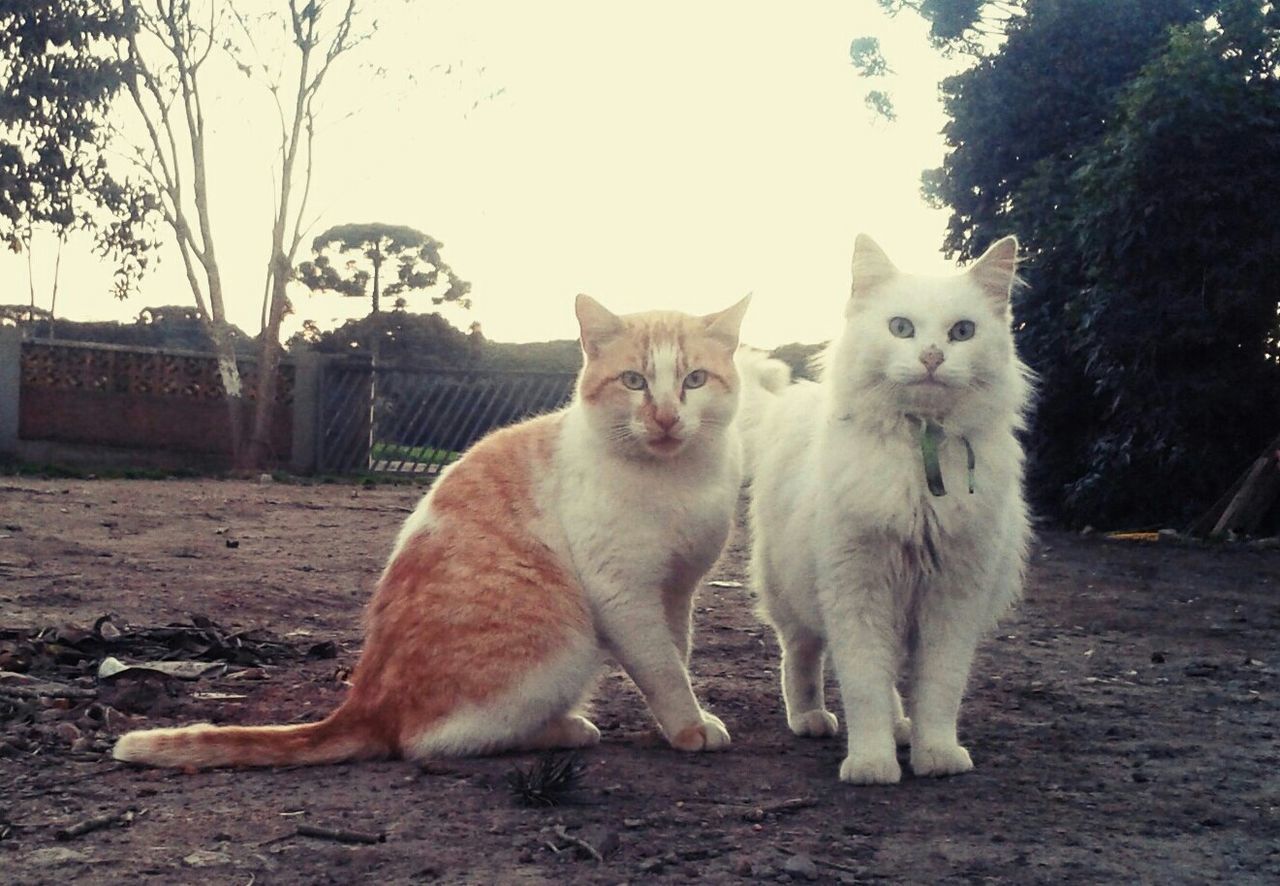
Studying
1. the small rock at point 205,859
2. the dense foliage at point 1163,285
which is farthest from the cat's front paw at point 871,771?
the dense foliage at point 1163,285

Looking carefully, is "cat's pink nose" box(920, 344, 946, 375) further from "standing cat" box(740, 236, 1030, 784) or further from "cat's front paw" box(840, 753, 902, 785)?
"cat's front paw" box(840, 753, 902, 785)

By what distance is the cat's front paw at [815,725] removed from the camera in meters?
3.39

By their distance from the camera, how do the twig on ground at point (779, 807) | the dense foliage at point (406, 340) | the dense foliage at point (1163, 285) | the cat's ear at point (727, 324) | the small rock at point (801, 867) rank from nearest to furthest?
the small rock at point (801, 867), the twig on ground at point (779, 807), the cat's ear at point (727, 324), the dense foliage at point (1163, 285), the dense foliage at point (406, 340)

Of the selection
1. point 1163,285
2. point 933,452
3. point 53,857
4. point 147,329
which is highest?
point 147,329

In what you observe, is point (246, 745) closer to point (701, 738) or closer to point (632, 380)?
point (701, 738)

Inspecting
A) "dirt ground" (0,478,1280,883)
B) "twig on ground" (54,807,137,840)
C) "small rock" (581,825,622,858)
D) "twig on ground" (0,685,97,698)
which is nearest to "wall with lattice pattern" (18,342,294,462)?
"dirt ground" (0,478,1280,883)

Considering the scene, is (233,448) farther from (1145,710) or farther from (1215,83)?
(1145,710)

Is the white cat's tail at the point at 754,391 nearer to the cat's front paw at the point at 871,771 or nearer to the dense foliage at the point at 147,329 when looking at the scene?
the cat's front paw at the point at 871,771

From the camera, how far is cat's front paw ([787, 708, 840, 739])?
339 centimetres

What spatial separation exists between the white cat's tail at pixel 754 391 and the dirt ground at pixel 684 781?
2.58ft

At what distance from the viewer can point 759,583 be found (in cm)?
353

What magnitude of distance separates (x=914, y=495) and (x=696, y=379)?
650 millimetres

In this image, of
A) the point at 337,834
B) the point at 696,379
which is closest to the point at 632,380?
the point at 696,379

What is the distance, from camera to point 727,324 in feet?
10.9
